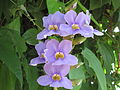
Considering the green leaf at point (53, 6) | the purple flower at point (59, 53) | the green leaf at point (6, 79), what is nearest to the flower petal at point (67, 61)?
the purple flower at point (59, 53)

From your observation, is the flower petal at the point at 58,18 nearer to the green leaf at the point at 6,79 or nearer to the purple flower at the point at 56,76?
the purple flower at the point at 56,76

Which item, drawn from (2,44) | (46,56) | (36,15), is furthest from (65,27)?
(36,15)

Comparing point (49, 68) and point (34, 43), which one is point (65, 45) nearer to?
point (49, 68)

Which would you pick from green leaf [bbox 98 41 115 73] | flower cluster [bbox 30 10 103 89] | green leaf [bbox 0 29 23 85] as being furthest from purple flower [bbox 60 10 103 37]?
green leaf [bbox 98 41 115 73]

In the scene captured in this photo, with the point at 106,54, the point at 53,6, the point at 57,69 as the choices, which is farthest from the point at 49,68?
the point at 106,54

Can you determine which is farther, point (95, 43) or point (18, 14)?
point (95, 43)

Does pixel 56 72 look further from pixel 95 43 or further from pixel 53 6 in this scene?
pixel 95 43

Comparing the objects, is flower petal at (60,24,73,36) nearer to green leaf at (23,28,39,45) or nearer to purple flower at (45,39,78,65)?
purple flower at (45,39,78,65)
